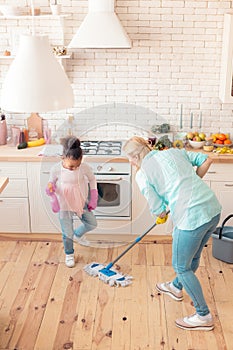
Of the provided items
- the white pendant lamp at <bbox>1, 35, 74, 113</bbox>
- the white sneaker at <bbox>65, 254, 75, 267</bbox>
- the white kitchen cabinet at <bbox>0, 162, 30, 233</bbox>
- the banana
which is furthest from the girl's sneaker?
the white pendant lamp at <bbox>1, 35, 74, 113</bbox>

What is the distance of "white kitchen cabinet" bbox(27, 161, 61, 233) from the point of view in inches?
156

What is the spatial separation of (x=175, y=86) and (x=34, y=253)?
180 cm

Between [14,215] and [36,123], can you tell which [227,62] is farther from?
[14,215]

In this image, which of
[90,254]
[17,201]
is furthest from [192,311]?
[17,201]

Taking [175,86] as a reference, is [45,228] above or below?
below

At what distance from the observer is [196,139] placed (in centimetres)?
416

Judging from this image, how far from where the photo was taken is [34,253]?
13.2 ft

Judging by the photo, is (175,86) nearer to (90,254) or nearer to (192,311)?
(90,254)

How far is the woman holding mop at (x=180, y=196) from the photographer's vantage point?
2867 millimetres

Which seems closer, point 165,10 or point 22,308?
point 22,308

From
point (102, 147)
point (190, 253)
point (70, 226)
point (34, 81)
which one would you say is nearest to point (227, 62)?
point (102, 147)

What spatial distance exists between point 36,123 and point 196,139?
4.51ft

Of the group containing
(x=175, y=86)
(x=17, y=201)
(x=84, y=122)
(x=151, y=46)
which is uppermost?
(x=151, y=46)

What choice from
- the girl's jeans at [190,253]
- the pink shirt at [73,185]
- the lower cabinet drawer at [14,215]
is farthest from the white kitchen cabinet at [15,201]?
the girl's jeans at [190,253]
